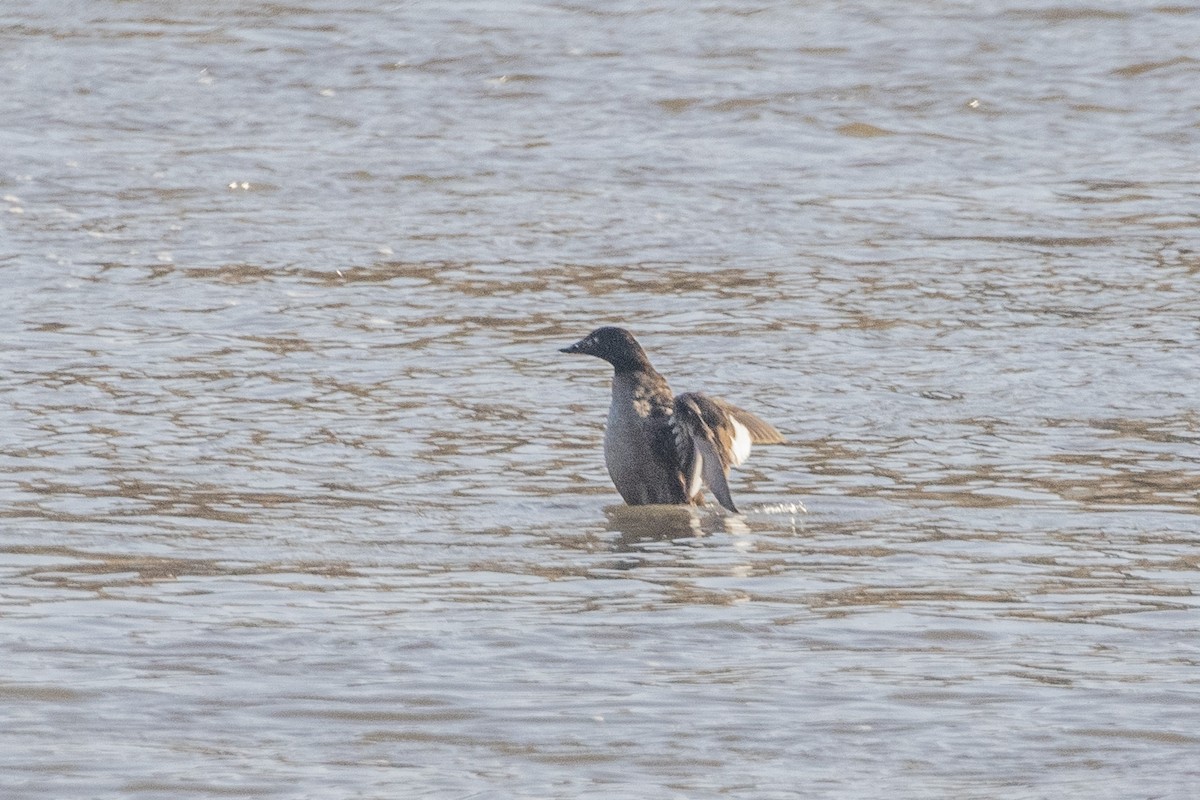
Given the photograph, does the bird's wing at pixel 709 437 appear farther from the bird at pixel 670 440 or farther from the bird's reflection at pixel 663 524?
the bird's reflection at pixel 663 524

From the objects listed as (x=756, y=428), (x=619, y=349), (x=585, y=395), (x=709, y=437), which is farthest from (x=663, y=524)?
(x=585, y=395)

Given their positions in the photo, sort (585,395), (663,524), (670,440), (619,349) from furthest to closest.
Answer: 1. (585,395)
2. (619,349)
3. (670,440)
4. (663,524)

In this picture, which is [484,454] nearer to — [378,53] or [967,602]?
[967,602]

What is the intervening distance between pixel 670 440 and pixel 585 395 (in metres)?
1.55

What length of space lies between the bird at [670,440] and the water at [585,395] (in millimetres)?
180

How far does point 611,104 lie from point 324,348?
18.1 feet

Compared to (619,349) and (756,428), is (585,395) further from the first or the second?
(756,428)

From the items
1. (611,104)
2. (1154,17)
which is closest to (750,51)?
(611,104)

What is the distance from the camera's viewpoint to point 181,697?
205 inches

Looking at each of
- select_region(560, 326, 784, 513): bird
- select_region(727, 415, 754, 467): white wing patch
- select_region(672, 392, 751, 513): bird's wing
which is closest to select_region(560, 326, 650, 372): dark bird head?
select_region(560, 326, 784, 513): bird

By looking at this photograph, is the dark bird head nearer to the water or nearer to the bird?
the bird

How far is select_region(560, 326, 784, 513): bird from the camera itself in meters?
7.58

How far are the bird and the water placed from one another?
0.18 m

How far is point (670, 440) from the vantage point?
779cm
